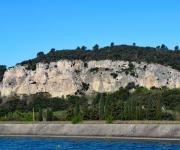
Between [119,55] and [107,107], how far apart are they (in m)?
66.6

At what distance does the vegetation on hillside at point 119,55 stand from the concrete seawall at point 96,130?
66.4 m

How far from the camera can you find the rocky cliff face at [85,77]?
530 feet

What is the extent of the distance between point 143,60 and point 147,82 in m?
11.3

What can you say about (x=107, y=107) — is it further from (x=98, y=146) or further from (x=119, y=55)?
(x=119, y=55)

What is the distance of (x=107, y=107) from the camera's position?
111625mm

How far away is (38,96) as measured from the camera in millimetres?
160000

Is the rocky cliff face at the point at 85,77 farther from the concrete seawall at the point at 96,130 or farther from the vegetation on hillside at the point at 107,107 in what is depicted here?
the concrete seawall at the point at 96,130

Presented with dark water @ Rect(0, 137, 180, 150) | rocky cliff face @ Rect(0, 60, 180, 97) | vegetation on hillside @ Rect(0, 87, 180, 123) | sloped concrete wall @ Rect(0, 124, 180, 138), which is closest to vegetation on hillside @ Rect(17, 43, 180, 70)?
rocky cliff face @ Rect(0, 60, 180, 97)

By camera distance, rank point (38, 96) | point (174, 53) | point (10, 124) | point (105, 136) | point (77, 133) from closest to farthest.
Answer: point (105, 136), point (77, 133), point (10, 124), point (38, 96), point (174, 53)

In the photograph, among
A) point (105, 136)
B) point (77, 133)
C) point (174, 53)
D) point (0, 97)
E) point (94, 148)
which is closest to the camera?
point (94, 148)

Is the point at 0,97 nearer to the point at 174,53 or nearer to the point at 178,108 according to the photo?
the point at 174,53

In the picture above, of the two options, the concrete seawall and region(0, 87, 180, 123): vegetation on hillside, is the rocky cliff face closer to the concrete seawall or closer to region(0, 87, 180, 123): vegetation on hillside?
region(0, 87, 180, 123): vegetation on hillside

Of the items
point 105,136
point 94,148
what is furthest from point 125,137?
point 94,148

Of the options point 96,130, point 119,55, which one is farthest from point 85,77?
point 96,130
